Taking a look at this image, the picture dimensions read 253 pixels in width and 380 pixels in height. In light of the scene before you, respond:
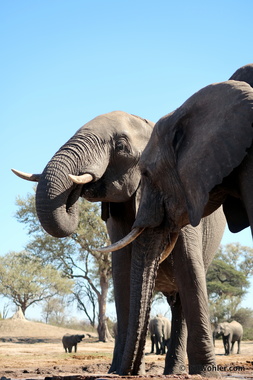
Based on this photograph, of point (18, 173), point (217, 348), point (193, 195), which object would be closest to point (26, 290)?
point (217, 348)

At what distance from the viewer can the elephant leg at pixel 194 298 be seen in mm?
5227

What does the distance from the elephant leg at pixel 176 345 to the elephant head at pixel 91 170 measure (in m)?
1.61

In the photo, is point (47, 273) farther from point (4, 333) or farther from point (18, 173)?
point (18, 173)

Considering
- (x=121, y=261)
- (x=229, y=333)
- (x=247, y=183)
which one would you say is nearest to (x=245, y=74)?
(x=247, y=183)

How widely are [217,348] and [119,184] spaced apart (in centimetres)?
1805

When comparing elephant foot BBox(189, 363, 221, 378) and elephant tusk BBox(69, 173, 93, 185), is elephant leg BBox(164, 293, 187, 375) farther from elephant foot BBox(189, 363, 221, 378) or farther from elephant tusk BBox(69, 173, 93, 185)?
elephant tusk BBox(69, 173, 93, 185)

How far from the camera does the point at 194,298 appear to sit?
5.39 m

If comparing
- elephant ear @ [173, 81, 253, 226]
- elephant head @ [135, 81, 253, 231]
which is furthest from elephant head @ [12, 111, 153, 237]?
elephant ear @ [173, 81, 253, 226]

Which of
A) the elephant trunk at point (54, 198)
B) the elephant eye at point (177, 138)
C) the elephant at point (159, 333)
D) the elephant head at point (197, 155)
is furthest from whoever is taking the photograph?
the elephant at point (159, 333)

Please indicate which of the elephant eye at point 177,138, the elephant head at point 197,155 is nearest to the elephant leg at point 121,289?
the elephant head at point 197,155

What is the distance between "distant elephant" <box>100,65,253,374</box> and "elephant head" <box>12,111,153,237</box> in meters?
1.14

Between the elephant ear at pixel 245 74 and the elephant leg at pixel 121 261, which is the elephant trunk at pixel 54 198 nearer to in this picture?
Answer: the elephant leg at pixel 121 261

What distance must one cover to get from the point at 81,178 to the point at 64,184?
0.54 feet

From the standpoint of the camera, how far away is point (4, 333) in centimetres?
2725
